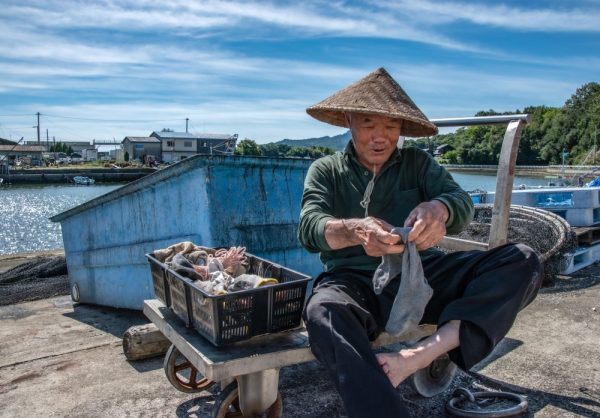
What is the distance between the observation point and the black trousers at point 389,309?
2047 millimetres

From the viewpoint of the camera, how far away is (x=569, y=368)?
3.46 meters

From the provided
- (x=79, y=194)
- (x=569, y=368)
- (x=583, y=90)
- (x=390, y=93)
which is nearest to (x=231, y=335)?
(x=390, y=93)

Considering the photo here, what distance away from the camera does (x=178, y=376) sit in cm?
334

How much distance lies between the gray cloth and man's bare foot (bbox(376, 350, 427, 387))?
222 mm

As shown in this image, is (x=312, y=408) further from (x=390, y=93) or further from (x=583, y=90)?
(x=583, y=90)

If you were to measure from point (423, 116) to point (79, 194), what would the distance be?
216ft

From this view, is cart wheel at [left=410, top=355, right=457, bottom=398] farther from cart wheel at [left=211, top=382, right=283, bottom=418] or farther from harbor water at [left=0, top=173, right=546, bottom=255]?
harbor water at [left=0, top=173, right=546, bottom=255]

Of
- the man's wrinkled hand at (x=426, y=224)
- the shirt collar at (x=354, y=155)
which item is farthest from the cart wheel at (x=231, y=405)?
the shirt collar at (x=354, y=155)

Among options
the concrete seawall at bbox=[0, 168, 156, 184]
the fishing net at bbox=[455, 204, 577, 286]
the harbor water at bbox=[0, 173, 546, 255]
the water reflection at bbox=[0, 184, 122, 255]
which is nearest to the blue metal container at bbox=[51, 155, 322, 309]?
the fishing net at bbox=[455, 204, 577, 286]

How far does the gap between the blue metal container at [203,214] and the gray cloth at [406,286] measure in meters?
1.90

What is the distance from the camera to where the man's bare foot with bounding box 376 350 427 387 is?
2170 millimetres

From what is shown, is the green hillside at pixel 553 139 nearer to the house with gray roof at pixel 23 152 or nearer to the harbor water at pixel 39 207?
the harbor water at pixel 39 207

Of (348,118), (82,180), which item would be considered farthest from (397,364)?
(82,180)


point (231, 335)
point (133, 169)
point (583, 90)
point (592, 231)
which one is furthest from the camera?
point (583, 90)
